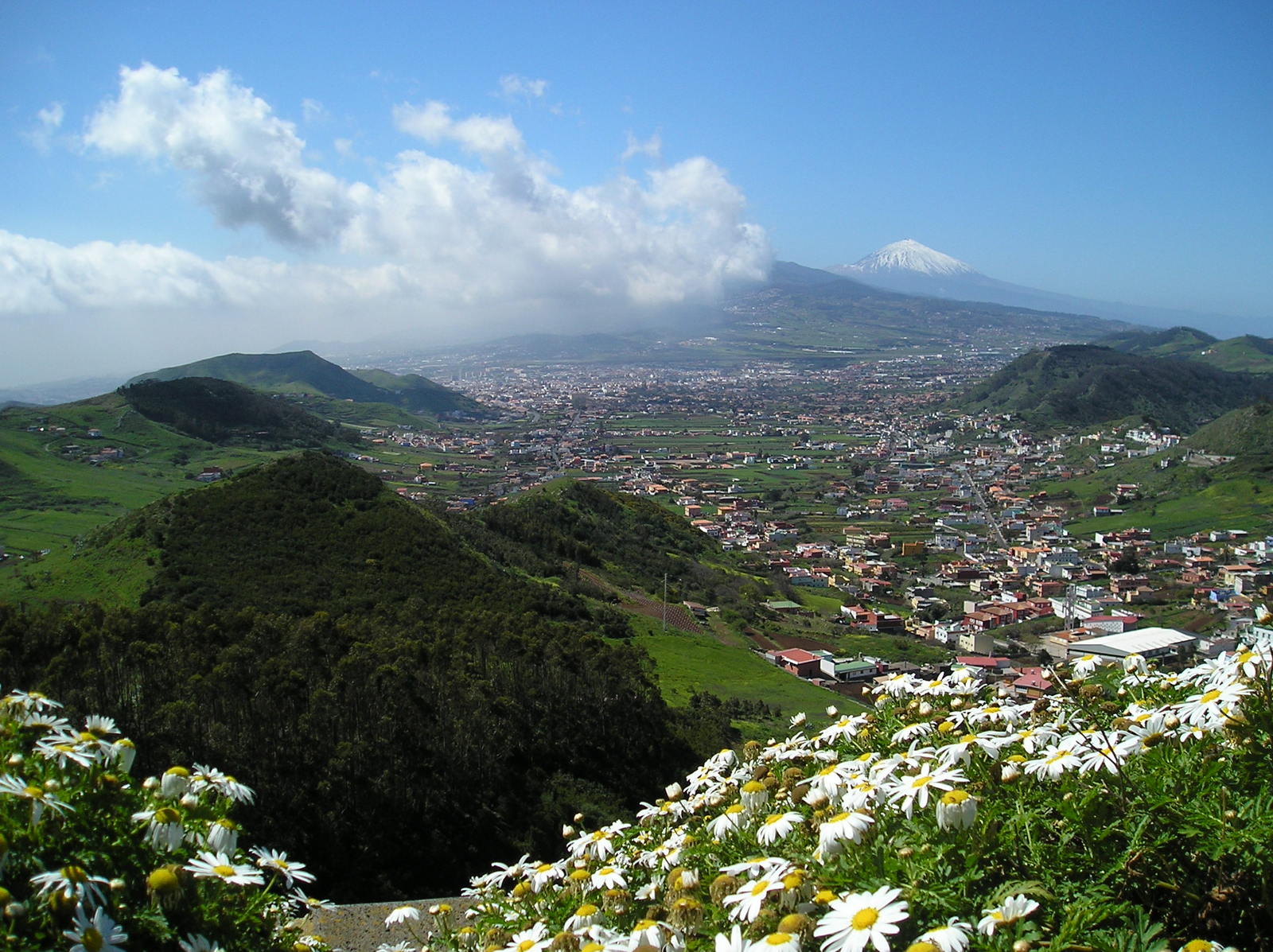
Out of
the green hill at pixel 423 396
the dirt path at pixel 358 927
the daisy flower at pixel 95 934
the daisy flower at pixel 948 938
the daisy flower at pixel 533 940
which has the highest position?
the green hill at pixel 423 396

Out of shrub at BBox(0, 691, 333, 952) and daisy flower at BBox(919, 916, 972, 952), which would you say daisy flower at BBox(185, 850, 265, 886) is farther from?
daisy flower at BBox(919, 916, 972, 952)

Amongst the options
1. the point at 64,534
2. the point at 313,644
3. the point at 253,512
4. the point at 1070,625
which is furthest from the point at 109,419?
the point at 1070,625

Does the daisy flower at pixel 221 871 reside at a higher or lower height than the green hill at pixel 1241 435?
higher

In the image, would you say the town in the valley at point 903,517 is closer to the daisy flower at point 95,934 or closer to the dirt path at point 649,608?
the dirt path at point 649,608

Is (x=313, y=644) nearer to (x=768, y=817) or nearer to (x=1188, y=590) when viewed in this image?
(x=768, y=817)

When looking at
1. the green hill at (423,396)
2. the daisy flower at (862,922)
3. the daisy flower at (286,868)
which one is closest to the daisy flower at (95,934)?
the daisy flower at (286,868)

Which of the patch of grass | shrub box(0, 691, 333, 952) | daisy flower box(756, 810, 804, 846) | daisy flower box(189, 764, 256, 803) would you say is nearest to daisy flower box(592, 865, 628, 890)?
daisy flower box(756, 810, 804, 846)
